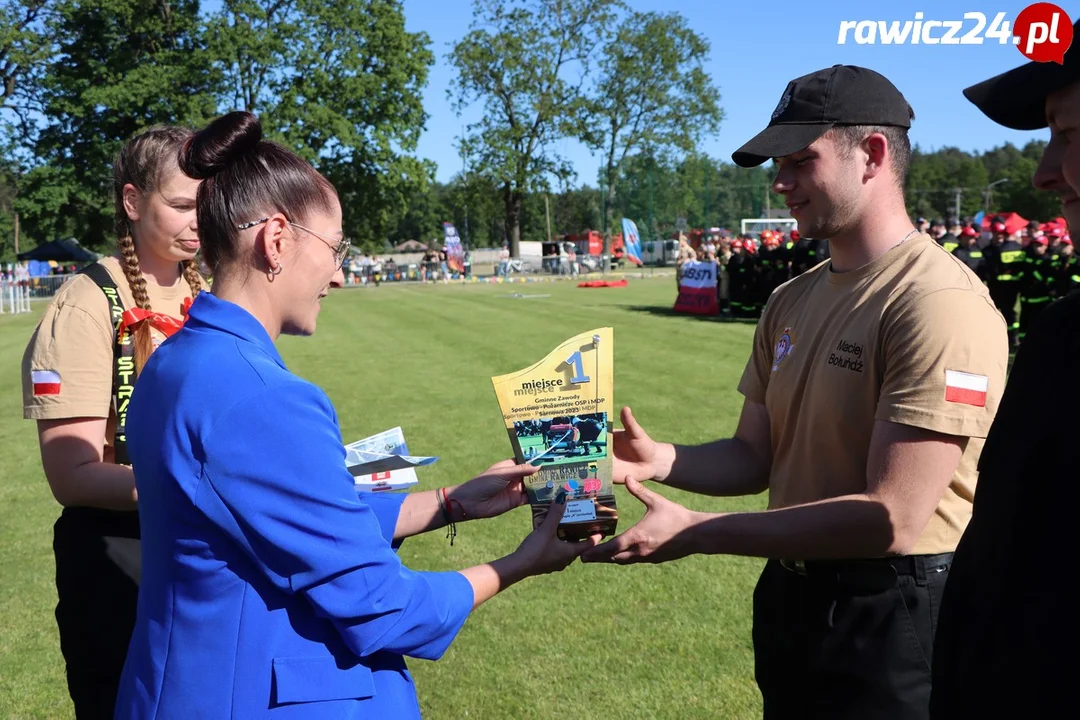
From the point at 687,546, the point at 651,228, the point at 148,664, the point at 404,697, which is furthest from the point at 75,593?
the point at 651,228

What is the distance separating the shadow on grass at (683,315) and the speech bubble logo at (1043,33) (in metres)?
17.5

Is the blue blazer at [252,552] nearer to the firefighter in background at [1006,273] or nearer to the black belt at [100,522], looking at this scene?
the black belt at [100,522]

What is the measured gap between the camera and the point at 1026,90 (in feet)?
4.92

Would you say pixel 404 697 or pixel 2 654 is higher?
pixel 404 697

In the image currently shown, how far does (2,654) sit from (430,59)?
161ft

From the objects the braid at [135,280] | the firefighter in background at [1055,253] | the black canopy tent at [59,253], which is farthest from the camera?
the black canopy tent at [59,253]

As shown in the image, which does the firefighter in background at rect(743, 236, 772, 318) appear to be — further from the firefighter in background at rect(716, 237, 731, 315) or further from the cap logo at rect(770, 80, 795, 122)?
the cap logo at rect(770, 80, 795, 122)

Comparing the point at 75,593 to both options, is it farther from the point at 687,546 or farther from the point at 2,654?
the point at 2,654

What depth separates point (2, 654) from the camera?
16.2 feet

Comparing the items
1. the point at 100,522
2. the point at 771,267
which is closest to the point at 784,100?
the point at 100,522

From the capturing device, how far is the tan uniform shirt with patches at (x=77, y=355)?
8.61 feet

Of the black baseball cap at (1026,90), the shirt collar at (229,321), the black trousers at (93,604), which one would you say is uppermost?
the black baseball cap at (1026,90)

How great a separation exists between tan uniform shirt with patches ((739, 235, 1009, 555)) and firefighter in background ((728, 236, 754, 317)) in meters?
19.9

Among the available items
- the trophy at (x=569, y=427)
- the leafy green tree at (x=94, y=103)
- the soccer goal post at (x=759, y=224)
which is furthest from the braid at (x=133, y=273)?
the soccer goal post at (x=759, y=224)
